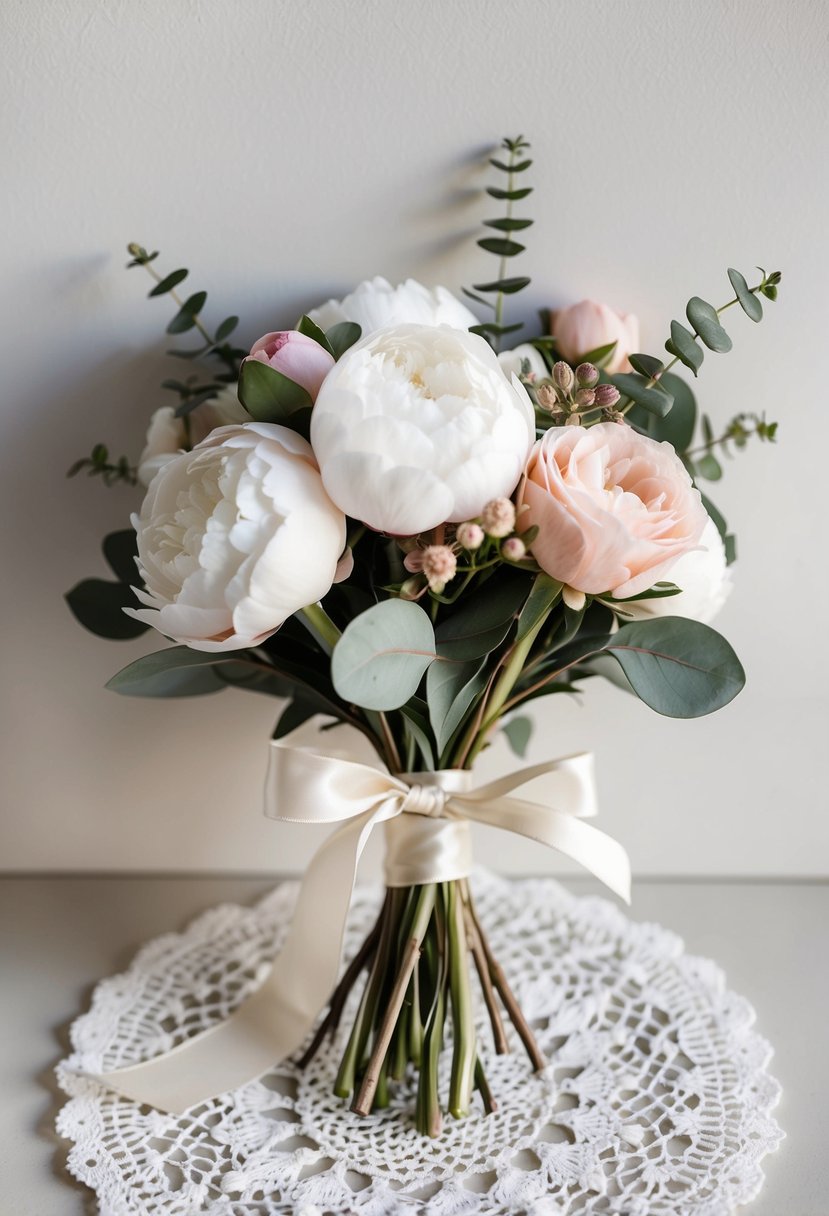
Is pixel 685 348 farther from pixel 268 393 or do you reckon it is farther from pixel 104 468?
pixel 104 468

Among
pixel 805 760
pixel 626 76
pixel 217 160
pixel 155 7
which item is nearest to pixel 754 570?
pixel 805 760

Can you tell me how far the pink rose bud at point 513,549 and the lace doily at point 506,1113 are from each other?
449mm

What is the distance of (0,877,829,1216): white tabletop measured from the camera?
28.6 inches

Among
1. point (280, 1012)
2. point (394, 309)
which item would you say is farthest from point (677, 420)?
point (280, 1012)

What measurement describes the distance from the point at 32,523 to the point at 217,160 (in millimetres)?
372

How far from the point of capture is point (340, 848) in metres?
0.79

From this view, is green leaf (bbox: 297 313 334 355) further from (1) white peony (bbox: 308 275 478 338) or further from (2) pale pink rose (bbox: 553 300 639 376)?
(2) pale pink rose (bbox: 553 300 639 376)

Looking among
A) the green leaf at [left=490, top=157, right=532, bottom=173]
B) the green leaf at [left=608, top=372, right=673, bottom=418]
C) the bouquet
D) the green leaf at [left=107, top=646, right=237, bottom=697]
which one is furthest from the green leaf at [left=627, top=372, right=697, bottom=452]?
the green leaf at [left=107, top=646, right=237, bottom=697]

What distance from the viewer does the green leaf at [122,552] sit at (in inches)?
34.2

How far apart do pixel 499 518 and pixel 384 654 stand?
0.36ft

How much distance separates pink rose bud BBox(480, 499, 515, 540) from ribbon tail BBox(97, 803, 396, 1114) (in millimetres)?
268

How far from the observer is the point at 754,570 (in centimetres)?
98

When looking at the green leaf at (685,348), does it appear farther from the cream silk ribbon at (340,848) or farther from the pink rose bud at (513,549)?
the cream silk ribbon at (340,848)

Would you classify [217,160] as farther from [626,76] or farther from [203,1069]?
[203,1069]
